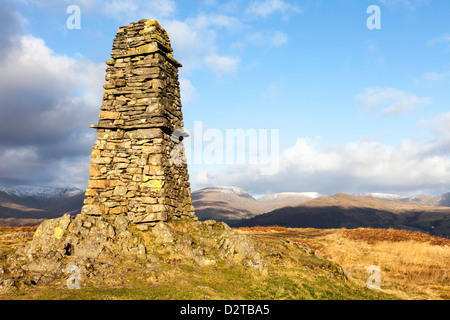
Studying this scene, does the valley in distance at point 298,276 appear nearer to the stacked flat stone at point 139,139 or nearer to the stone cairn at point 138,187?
the stone cairn at point 138,187

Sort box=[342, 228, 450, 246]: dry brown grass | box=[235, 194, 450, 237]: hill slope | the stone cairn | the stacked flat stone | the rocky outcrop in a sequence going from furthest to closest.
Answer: box=[235, 194, 450, 237]: hill slope → box=[342, 228, 450, 246]: dry brown grass → the stacked flat stone → the stone cairn → the rocky outcrop

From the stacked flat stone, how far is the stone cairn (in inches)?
1.7

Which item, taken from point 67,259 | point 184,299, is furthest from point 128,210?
point 184,299

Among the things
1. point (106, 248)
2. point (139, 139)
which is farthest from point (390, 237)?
point (106, 248)

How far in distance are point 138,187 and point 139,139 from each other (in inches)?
82.9

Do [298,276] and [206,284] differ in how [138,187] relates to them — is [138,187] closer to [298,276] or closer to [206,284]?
[206,284]

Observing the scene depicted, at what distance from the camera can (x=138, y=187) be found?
12695 mm

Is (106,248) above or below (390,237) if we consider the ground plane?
above

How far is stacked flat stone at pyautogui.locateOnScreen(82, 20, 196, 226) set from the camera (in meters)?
12.6

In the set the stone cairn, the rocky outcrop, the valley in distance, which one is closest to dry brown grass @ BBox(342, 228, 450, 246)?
the valley in distance

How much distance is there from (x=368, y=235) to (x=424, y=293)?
16.4 meters

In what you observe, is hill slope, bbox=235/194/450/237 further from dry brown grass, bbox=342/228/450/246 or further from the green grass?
the green grass
